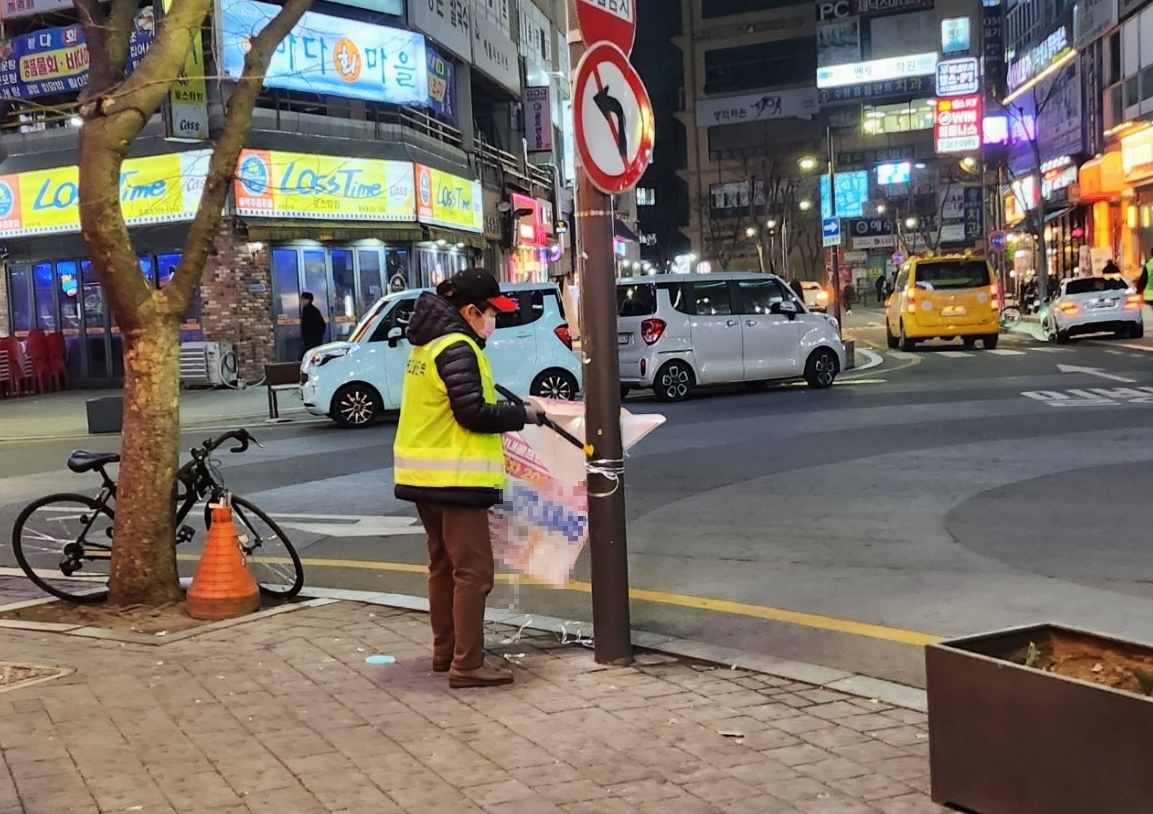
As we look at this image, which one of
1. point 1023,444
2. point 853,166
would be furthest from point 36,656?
point 853,166

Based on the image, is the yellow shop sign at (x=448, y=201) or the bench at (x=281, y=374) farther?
the yellow shop sign at (x=448, y=201)

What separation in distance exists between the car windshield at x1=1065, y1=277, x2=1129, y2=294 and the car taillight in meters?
13.4

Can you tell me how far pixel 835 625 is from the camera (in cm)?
620

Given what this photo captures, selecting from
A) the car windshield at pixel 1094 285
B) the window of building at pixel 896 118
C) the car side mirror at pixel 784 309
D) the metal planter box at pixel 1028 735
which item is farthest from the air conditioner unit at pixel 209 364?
the window of building at pixel 896 118

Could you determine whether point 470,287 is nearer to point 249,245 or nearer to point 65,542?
point 65,542

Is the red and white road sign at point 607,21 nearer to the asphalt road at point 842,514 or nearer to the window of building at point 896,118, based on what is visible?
the asphalt road at point 842,514

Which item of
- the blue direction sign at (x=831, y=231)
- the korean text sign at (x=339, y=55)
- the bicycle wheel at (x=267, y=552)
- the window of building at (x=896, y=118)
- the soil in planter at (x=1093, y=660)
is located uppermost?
the window of building at (x=896, y=118)

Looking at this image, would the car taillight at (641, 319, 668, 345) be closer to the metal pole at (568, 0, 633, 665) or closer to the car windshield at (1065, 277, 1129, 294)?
the metal pole at (568, 0, 633, 665)

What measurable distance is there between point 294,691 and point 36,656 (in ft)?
5.47

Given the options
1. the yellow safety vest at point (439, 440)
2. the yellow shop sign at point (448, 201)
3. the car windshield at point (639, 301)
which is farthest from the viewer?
the yellow shop sign at point (448, 201)

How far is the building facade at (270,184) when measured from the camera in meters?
24.7

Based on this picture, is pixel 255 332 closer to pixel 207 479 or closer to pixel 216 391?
pixel 216 391

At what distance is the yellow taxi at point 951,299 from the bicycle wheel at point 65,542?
21.2 meters

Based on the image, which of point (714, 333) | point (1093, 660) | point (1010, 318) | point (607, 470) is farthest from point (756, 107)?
point (1093, 660)
